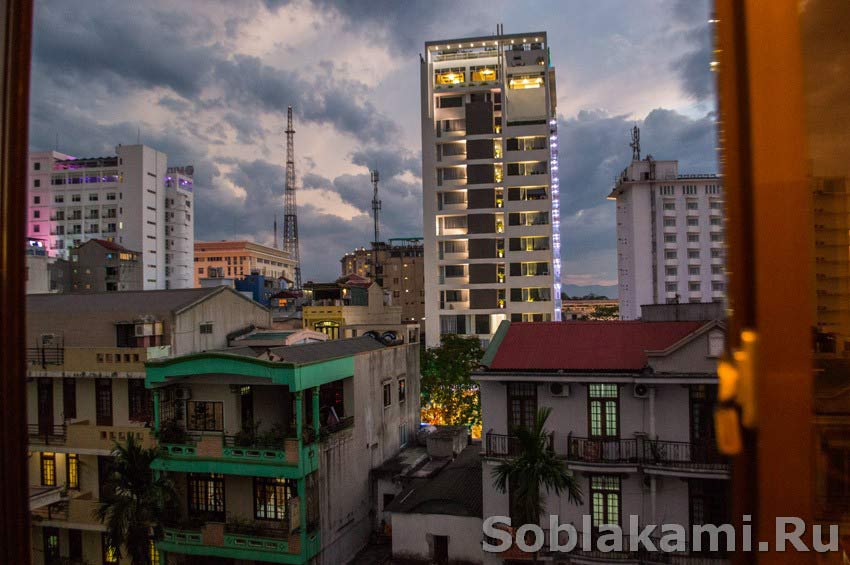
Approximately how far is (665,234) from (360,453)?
127ft

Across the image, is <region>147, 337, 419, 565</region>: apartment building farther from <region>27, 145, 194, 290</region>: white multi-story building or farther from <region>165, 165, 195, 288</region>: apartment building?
<region>165, 165, 195, 288</region>: apartment building

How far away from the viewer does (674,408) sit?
33.9 ft

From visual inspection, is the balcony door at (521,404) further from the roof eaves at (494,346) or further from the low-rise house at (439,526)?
the low-rise house at (439,526)

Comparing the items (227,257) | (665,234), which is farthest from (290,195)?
(665,234)

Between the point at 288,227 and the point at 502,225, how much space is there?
44831 millimetres

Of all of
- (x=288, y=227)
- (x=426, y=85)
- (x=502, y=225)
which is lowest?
(x=502, y=225)

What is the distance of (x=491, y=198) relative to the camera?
110ft

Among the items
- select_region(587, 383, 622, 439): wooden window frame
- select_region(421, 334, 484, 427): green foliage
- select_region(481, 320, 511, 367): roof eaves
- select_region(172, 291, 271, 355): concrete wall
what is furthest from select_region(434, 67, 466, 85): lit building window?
select_region(587, 383, 622, 439): wooden window frame

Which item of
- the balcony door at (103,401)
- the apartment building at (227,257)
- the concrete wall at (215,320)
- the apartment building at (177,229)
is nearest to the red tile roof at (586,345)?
the concrete wall at (215,320)

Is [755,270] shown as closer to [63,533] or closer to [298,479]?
[298,479]

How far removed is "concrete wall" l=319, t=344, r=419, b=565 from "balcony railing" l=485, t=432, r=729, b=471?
4.48 meters

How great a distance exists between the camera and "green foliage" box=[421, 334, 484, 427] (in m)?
20.6

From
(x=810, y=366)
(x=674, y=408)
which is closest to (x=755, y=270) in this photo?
(x=810, y=366)

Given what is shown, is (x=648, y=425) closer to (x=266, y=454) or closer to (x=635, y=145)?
(x=266, y=454)
